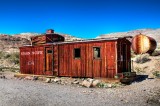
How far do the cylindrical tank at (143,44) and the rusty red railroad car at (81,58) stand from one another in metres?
14.3

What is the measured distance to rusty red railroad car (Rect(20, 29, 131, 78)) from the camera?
2059cm

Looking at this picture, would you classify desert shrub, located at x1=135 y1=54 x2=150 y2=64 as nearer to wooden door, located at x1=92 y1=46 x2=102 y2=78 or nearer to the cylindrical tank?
the cylindrical tank

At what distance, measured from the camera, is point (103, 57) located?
2086 cm

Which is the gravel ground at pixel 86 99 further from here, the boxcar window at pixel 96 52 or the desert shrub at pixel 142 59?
the desert shrub at pixel 142 59

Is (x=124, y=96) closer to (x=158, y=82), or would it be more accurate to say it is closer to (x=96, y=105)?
(x=96, y=105)

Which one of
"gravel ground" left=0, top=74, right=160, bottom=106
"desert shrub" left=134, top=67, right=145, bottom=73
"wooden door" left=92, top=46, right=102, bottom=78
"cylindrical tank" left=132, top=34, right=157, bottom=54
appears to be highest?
"cylindrical tank" left=132, top=34, right=157, bottom=54

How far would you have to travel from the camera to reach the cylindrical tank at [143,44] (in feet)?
121

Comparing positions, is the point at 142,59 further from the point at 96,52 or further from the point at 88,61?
the point at 88,61

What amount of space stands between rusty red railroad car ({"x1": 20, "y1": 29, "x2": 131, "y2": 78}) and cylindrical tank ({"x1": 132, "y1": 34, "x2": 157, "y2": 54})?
1426cm

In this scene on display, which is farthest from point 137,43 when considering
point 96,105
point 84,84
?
point 96,105

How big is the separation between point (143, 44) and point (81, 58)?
17531 mm

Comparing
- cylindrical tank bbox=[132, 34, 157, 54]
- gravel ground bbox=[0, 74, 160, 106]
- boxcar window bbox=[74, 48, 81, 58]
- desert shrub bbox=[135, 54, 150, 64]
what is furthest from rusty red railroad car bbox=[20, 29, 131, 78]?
cylindrical tank bbox=[132, 34, 157, 54]

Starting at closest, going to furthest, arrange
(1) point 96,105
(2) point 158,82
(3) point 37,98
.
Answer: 1. (1) point 96,105
2. (3) point 37,98
3. (2) point 158,82

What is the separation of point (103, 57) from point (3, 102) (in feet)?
31.9
